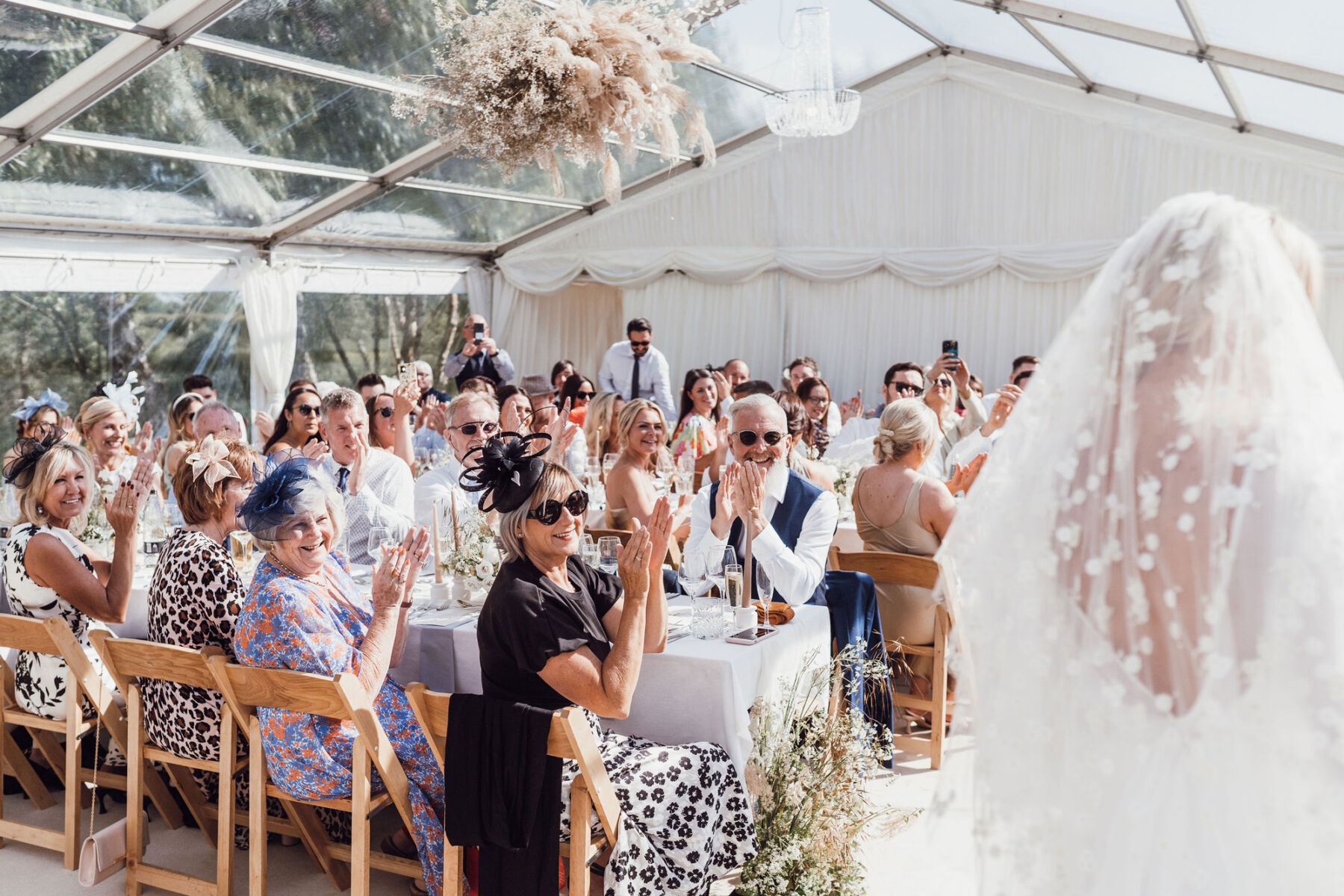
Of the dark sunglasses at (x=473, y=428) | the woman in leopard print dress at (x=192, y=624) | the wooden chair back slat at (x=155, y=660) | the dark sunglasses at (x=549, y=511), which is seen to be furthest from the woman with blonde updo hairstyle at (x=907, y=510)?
the wooden chair back slat at (x=155, y=660)

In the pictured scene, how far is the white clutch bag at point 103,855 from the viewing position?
319 centimetres

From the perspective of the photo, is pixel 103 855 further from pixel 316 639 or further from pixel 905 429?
pixel 905 429

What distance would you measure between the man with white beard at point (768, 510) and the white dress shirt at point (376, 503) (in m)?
1.38

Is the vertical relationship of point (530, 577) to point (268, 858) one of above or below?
Answer: above

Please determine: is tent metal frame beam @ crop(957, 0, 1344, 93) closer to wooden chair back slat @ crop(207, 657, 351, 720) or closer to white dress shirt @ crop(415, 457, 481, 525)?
white dress shirt @ crop(415, 457, 481, 525)

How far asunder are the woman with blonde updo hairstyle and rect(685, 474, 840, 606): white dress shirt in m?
0.51

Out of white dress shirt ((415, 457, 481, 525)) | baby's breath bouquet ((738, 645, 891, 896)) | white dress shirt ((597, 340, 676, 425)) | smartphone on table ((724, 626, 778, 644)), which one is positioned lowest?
baby's breath bouquet ((738, 645, 891, 896))

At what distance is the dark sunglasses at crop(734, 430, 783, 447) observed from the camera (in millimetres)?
4035

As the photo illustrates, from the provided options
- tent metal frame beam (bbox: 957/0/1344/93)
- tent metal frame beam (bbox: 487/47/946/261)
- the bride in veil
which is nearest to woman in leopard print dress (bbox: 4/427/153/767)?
the bride in veil

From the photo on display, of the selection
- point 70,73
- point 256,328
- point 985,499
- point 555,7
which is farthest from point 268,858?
point 256,328

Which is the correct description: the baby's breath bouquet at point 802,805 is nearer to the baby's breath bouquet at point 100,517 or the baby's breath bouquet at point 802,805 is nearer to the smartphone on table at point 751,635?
the smartphone on table at point 751,635

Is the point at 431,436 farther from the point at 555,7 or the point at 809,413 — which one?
the point at 555,7

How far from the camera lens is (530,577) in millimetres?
2809

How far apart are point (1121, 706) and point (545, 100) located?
133 inches
